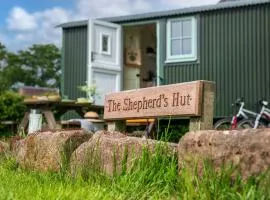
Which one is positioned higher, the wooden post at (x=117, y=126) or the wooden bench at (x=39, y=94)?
the wooden bench at (x=39, y=94)

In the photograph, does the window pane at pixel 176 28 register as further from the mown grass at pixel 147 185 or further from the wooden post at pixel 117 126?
the mown grass at pixel 147 185

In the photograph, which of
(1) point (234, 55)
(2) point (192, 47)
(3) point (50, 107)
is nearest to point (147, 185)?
(3) point (50, 107)

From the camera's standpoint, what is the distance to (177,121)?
1349 cm

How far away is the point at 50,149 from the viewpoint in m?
5.40

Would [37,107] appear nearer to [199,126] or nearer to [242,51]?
[242,51]

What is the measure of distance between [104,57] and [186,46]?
227 cm

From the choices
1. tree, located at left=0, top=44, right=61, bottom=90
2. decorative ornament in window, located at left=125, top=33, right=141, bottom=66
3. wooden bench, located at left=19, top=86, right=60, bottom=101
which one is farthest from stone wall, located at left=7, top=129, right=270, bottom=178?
tree, located at left=0, top=44, right=61, bottom=90

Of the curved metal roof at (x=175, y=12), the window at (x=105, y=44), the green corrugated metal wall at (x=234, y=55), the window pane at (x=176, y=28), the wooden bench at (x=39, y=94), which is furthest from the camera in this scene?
the window at (x=105, y=44)

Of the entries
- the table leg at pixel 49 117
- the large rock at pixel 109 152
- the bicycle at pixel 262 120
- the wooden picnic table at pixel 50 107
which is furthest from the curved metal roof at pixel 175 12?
the large rock at pixel 109 152

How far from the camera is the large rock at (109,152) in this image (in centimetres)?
445

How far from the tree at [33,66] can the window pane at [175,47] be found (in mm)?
30873

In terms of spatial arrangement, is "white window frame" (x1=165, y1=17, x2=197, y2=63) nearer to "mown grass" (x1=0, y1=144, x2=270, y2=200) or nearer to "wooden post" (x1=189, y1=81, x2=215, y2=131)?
"wooden post" (x1=189, y1=81, x2=215, y2=131)

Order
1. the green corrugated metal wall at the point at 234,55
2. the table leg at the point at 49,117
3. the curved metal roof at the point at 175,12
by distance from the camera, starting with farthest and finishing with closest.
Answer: the curved metal roof at the point at 175,12
the green corrugated metal wall at the point at 234,55
the table leg at the point at 49,117

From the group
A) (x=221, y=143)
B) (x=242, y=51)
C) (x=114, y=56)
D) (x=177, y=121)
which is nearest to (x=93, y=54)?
(x=114, y=56)
